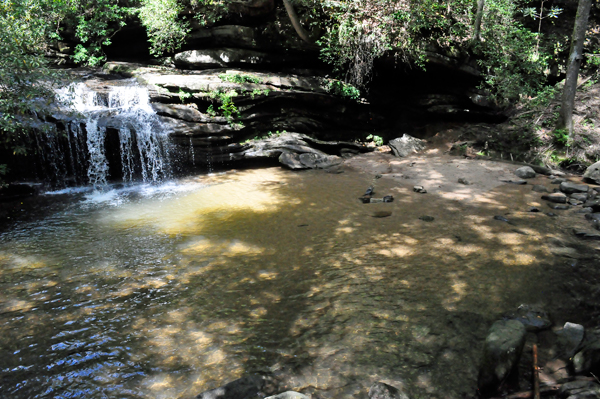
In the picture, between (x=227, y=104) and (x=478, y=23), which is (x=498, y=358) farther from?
(x=478, y=23)

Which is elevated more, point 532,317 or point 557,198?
point 557,198

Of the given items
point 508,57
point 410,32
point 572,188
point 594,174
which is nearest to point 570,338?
point 572,188

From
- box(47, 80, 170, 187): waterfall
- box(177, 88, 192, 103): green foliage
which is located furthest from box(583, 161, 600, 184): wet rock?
box(47, 80, 170, 187): waterfall

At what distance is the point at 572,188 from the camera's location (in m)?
8.04

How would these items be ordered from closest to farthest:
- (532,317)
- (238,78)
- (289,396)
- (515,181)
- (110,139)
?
(289,396)
(532,317)
(515,181)
(110,139)
(238,78)

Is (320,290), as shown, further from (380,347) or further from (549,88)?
(549,88)

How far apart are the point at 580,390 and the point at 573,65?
1086 cm

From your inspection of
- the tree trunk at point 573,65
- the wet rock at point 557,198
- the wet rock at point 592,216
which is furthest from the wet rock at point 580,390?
the tree trunk at point 573,65

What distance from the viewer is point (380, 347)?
137 inches

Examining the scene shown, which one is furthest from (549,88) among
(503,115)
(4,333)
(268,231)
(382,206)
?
(4,333)

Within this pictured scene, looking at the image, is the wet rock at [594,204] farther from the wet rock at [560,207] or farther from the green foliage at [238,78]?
the green foliage at [238,78]

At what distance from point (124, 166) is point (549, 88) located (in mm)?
14573

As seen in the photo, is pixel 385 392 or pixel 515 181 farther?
pixel 515 181

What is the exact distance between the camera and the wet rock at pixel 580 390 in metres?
2.48
